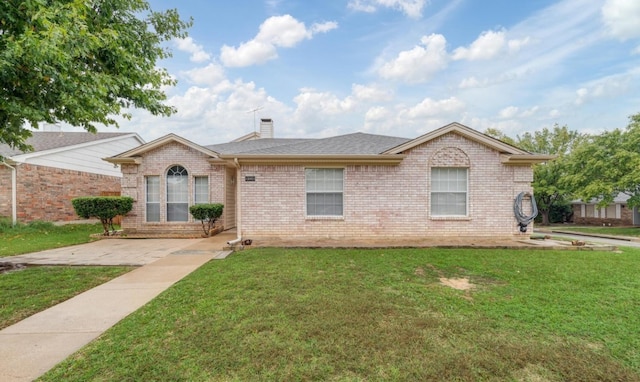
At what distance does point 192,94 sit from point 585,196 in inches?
1045

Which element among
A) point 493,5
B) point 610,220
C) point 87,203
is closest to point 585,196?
point 610,220

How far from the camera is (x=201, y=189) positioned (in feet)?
40.2

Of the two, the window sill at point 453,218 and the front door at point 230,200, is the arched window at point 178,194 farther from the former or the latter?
the window sill at point 453,218

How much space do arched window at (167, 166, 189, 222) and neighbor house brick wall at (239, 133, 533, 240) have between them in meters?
4.13

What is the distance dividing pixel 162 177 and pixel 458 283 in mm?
11297

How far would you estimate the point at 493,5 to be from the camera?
12.1 metres

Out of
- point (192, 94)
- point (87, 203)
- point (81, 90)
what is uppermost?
point (192, 94)

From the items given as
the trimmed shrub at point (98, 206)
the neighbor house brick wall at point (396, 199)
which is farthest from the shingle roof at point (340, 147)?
the trimmed shrub at point (98, 206)

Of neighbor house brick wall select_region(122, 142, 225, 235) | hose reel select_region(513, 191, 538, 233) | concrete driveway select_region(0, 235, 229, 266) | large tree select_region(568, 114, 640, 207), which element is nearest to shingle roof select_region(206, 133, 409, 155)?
neighbor house brick wall select_region(122, 142, 225, 235)

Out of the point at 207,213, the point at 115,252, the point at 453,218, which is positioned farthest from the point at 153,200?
the point at 453,218

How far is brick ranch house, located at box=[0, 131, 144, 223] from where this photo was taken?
13055 millimetres

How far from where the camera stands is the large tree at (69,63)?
383cm

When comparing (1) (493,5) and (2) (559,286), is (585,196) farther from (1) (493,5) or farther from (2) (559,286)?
(2) (559,286)

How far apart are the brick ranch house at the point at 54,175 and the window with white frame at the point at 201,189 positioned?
280 inches
